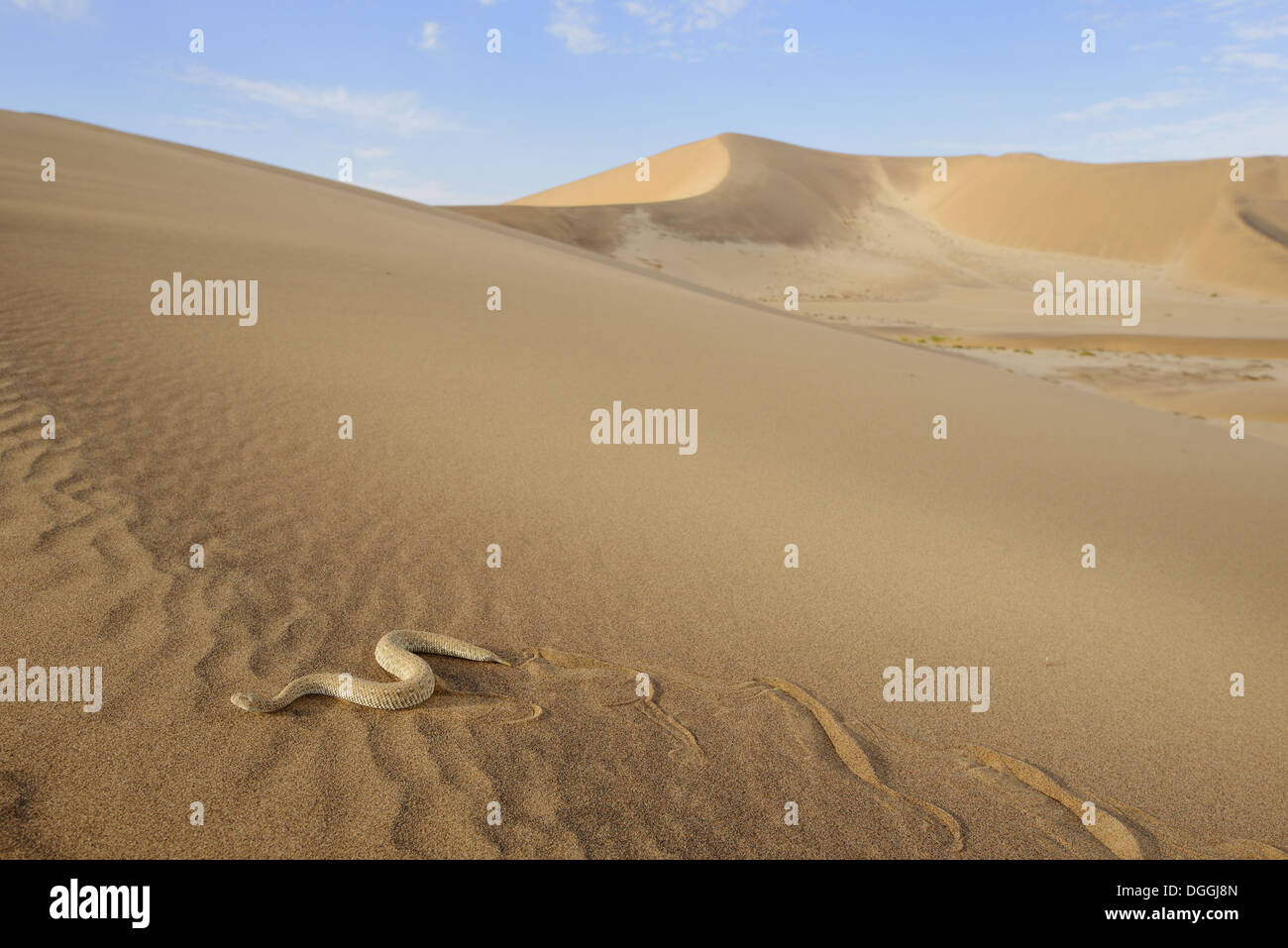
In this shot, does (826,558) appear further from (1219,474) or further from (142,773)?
(1219,474)

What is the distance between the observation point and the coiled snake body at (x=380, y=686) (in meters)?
2.89

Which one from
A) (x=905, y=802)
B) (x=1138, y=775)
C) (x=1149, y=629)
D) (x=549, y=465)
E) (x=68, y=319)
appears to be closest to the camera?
(x=905, y=802)

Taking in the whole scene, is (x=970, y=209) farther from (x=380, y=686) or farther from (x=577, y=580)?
(x=380, y=686)

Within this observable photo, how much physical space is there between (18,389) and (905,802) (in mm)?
6026

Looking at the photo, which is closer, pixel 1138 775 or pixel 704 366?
pixel 1138 775

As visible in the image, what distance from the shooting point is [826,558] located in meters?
4.95

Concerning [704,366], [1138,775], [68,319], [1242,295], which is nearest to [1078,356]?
[704,366]

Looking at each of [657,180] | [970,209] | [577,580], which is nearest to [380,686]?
[577,580]

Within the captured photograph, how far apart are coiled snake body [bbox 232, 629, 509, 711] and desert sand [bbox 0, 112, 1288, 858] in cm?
6

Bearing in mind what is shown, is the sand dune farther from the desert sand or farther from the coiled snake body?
the coiled snake body

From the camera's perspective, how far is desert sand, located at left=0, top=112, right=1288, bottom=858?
8.77 feet

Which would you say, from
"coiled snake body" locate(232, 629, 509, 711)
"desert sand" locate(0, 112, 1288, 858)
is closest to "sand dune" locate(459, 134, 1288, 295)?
"desert sand" locate(0, 112, 1288, 858)
